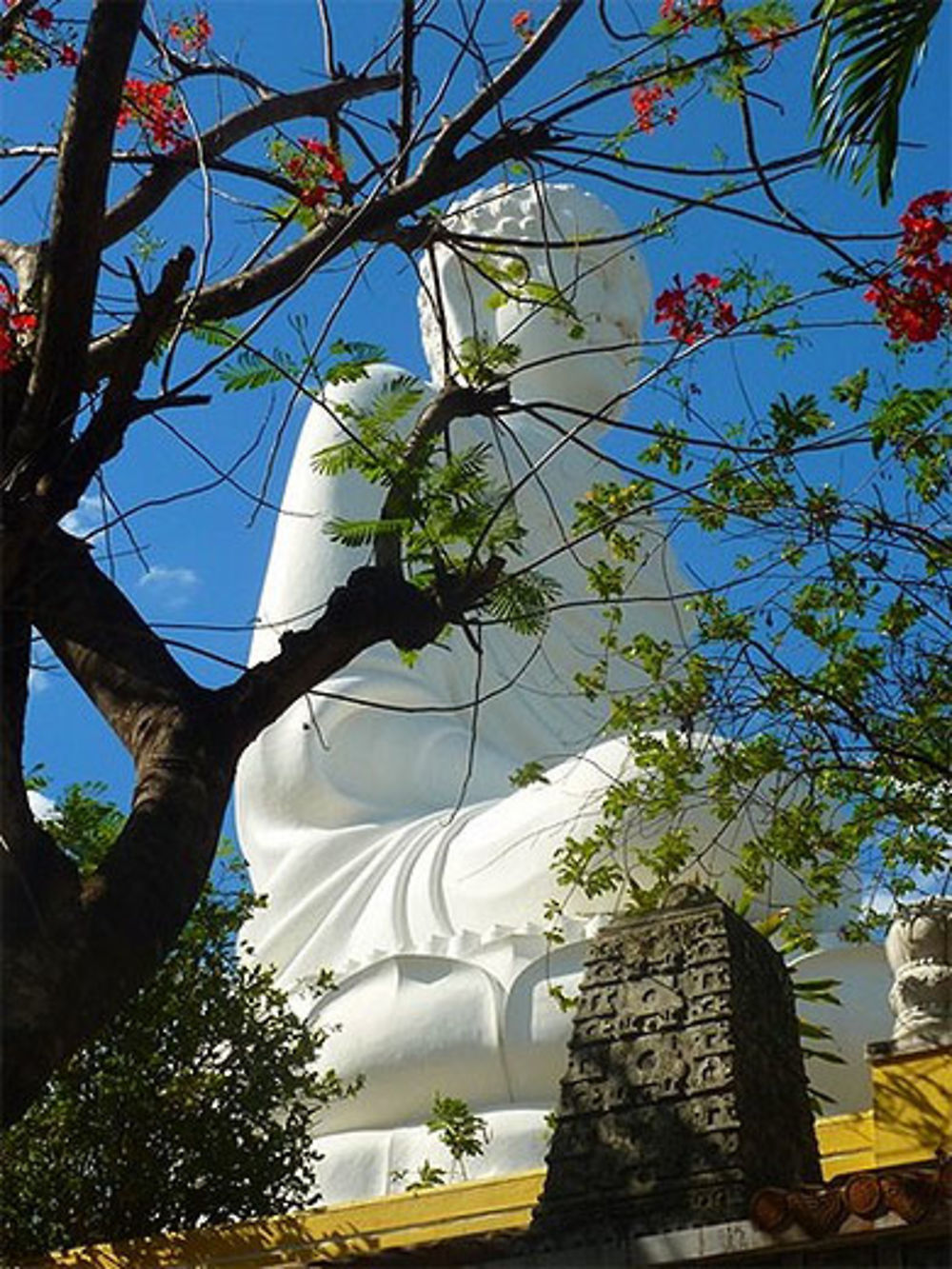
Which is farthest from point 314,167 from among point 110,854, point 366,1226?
point 366,1226

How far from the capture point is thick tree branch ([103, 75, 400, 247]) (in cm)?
445

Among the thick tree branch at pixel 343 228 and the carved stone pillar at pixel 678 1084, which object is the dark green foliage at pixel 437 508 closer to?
the thick tree branch at pixel 343 228

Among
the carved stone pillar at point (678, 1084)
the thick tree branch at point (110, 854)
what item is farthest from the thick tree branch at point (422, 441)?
the carved stone pillar at point (678, 1084)

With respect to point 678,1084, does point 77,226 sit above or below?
above

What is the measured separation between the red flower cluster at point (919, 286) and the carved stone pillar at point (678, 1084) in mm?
1477

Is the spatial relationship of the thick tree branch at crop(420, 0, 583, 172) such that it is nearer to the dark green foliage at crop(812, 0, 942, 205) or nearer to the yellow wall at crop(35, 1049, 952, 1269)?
the dark green foliage at crop(812, 0, 942, 205)

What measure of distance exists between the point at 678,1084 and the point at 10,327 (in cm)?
225

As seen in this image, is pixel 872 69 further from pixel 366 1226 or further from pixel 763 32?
pixel 366 1226

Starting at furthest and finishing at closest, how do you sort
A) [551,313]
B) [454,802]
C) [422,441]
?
[551,313], [454,802], [422,441]

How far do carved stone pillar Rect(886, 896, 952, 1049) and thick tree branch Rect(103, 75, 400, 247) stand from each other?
8.86ft

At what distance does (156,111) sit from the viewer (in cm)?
505

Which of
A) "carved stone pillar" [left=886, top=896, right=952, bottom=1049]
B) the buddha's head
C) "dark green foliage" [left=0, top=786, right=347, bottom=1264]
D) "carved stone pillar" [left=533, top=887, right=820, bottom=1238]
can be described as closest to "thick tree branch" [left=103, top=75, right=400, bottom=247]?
"carved stone pillar" [left=533, top=887, right=820, bottom=1238]

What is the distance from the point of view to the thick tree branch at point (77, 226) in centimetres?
362

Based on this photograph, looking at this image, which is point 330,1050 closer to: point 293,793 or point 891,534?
point 293,793
